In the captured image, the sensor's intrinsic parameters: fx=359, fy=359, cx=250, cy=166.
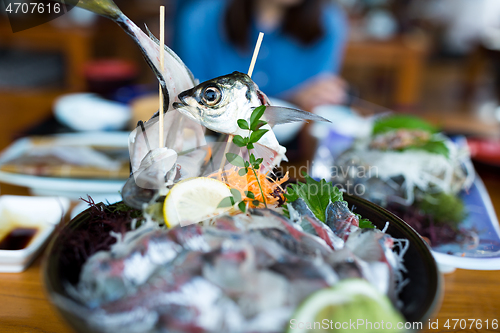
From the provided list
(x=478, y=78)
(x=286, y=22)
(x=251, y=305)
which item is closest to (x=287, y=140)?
(x=251, y=305)

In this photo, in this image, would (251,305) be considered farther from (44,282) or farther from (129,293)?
(44,282)

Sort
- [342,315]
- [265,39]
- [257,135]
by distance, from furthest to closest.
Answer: [265,39], [257,135], [342,315]

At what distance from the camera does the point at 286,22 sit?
2754mm

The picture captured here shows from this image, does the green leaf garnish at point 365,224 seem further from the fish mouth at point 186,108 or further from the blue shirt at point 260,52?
the blue shirt at point 260,52

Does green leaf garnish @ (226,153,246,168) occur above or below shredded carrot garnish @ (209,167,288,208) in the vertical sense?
above

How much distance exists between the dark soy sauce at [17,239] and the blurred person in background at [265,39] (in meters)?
1.88

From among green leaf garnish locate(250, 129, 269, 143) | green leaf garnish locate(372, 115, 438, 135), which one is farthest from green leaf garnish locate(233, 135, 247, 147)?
green leaf garnish locate(372, 115, 438, 135)

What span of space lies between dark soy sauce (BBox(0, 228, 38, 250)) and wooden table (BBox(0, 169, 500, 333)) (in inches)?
3.4

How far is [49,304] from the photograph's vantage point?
64 cm

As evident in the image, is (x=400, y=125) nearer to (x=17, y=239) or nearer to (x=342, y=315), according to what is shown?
(x=342, y=315)

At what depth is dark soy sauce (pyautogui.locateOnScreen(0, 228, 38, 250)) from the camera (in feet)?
2.97

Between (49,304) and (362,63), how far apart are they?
466cm

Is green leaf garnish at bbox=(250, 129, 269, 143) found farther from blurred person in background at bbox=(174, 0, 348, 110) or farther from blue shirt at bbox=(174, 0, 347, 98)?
blue shirt at bbox=(174, 0, 347, 98)

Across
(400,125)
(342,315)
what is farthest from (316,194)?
(400,125)
